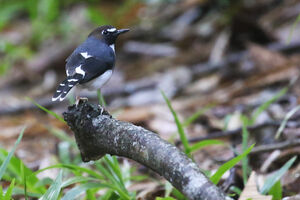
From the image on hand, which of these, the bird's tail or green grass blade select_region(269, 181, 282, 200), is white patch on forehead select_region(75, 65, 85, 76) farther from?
green grass blade select_region(269, 181, 282, 200)

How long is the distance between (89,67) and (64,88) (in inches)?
11.5

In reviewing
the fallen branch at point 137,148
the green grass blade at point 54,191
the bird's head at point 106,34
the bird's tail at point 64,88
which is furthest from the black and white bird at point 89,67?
the green grass blade at point 54,191

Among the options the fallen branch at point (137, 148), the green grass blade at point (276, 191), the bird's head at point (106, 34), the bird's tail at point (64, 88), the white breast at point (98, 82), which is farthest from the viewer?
the bird's head at point (106, 34)

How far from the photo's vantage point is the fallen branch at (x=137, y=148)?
220 centimetres

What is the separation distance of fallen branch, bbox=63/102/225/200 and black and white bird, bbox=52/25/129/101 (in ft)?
0.84

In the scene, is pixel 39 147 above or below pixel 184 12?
below

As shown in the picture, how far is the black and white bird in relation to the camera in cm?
321

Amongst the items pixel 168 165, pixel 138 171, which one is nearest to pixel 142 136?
pixel 168 165

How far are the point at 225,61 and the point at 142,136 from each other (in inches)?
182

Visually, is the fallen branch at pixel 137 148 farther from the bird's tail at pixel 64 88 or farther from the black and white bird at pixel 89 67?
the black and white bird at pixel 89 67

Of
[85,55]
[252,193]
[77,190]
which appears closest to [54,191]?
[77,190]

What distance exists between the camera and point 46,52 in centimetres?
905

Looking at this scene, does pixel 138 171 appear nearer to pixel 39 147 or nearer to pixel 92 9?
pixel 39 147

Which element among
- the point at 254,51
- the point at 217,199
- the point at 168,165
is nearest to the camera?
the point at 217,199
